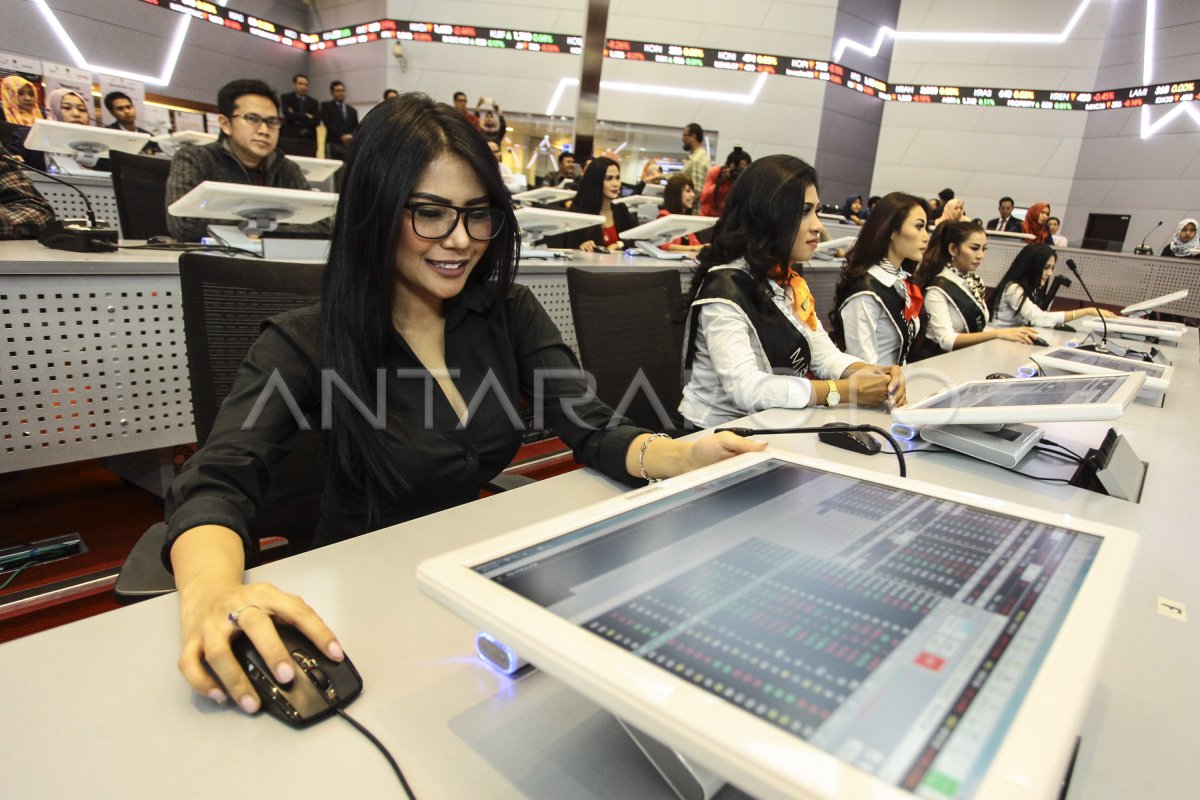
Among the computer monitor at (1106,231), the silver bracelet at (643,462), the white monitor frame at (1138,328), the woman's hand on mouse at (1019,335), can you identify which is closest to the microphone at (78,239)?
the silver bracelet at (643,462)

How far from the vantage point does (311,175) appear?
3711mm

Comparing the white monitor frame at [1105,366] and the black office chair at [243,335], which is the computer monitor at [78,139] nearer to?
the black office chair at [243,335]

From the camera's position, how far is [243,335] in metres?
1.17

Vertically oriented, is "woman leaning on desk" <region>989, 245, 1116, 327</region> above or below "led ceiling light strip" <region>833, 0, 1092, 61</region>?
below

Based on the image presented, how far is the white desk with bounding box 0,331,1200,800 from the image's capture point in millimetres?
510

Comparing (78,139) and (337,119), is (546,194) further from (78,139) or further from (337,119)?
(337,119)

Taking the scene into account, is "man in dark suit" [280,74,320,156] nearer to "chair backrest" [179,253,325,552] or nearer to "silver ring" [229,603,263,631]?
"chair backrest" [179,253,325,552]

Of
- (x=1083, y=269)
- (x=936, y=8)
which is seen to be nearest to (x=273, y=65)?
(x=936, y=8)

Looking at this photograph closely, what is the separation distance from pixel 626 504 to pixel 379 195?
63 cm

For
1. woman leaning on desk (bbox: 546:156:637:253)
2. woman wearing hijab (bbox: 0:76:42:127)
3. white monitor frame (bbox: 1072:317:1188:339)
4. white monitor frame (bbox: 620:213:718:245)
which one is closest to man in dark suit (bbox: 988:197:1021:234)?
white monitor frame (bbox: 1072:317:1188:339)

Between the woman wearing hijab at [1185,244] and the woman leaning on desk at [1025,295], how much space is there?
4567mm

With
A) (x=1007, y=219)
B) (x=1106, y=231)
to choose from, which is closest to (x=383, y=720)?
(x=1007, y=219)

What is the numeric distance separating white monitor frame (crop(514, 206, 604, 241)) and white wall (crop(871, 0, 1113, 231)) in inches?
349

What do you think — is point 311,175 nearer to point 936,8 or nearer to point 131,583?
point 131,583
